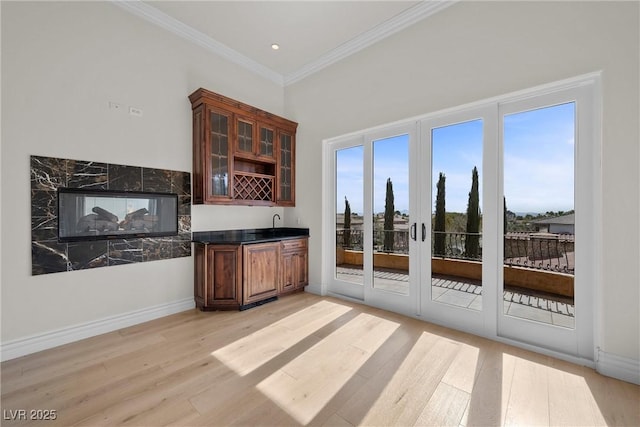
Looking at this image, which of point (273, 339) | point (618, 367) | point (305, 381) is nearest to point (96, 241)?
point (273, 339)

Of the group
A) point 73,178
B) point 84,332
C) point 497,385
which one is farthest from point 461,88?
point 84,332

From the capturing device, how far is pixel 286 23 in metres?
3.29

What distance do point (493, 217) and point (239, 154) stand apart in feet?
10.3

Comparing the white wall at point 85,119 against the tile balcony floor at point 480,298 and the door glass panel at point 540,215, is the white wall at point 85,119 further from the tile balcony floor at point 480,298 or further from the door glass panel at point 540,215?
the door glass panel at point 540,215

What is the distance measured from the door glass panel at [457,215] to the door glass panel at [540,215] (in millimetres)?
255

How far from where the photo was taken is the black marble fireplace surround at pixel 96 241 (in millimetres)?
2463

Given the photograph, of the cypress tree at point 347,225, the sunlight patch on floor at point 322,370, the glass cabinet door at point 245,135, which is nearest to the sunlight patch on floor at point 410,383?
the sunlight patch on floor at point 322,370

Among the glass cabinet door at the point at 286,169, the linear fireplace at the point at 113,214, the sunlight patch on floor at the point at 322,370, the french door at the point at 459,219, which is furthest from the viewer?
the glass cabinet door at the point at 286,169

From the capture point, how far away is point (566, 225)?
2367 mm

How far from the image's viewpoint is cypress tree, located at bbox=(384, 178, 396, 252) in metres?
3.48

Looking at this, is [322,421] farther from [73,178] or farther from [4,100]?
[4,100]

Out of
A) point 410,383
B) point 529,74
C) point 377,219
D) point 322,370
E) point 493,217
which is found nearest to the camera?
point 410,383

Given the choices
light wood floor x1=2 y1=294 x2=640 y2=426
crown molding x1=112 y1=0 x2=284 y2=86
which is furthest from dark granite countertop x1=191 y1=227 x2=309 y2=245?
crown molding x1=112 y1=0 x2=284 y2=86

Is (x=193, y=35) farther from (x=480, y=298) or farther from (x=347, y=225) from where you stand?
(x=480, y=298)
